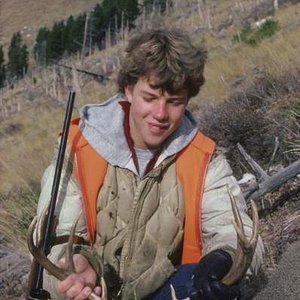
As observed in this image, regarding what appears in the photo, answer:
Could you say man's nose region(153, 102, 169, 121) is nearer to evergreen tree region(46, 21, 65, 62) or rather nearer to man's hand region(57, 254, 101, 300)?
man's hand region(57, 254, 101, 300)

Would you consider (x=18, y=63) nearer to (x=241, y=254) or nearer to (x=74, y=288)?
(x=74, y=288)

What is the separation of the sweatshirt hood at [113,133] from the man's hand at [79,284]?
49 centimetres

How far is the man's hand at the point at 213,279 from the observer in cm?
284

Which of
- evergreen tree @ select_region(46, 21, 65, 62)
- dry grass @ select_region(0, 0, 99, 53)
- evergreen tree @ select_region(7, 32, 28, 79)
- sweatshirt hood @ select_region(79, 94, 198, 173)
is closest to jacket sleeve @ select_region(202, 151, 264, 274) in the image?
sweatshirt hood @ select_region(79, 94, 198, 173)

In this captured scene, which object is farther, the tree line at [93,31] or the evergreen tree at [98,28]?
the evergreen tree at [98,28]

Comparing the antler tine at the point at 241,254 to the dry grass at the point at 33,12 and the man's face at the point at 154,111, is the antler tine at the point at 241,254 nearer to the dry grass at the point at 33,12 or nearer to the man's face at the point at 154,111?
the man's face at the point at 154,111

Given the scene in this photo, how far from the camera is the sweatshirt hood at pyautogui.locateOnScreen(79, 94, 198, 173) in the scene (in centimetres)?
339

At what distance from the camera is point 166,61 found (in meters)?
3.29

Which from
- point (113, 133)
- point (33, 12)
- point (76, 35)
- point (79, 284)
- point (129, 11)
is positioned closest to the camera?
point (79, 284)

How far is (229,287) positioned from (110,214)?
736 mm

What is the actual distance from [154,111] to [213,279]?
76 centimetres

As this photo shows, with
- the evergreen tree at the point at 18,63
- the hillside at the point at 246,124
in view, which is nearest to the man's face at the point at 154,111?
the hillside at the point at 246,124

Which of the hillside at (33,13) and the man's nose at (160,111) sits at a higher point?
the man's nose at (160,111)

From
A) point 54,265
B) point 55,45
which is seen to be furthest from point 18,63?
point 54,265
